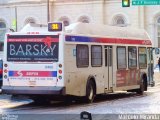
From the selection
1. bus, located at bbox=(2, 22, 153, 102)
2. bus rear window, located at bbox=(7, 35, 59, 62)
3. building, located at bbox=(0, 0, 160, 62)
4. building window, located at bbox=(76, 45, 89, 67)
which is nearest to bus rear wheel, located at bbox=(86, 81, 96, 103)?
bus, located at bbox=(2, 22, 153, 102)

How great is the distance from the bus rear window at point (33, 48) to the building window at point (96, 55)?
7.41 ft

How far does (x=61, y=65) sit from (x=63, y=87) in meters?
0.72

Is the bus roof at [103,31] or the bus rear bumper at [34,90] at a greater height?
the bus roof at [103,31]

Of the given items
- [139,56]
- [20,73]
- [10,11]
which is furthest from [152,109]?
[10,11]

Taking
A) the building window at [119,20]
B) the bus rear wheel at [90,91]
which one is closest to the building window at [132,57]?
the bus rear wheel at [90,91]

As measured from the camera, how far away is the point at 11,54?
20797mm

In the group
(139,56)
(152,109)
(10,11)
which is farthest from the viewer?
(10,11)

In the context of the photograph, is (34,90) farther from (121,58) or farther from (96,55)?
(121,58)

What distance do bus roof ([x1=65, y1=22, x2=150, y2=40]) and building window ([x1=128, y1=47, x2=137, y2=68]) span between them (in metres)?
0.56

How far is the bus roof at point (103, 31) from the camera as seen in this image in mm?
21438

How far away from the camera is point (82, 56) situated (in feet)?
70.2

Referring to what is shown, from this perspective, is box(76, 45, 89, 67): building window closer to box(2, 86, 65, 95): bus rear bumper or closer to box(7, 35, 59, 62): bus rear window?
box(7, 35, 59, 62): bus rear window

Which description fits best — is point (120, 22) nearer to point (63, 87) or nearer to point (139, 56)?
point (139, 56)

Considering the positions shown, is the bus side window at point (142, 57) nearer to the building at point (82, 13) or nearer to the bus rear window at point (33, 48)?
the bus rear window at point (33, 48)
